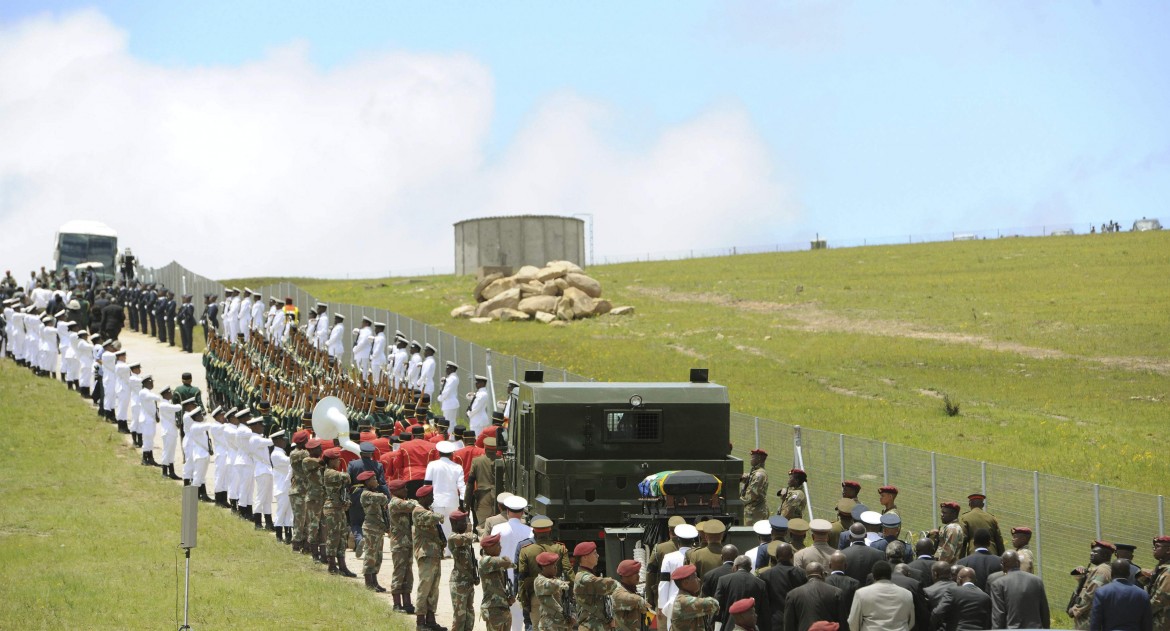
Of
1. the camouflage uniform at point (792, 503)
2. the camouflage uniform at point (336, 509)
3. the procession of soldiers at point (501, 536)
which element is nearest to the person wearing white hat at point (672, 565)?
the procession of soldiers at point (501, 536)

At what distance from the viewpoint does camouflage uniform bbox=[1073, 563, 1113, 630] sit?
13094 mm

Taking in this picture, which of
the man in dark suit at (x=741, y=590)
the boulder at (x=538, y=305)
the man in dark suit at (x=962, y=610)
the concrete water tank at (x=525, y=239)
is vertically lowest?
the man in dark suit at (x=962, y=610)

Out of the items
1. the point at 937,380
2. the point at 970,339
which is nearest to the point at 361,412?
the point at 937,380

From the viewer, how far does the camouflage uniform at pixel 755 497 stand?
19125mm

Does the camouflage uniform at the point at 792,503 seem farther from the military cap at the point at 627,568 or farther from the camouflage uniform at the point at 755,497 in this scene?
the military cap at the point at 627,568

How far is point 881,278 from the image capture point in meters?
70.6

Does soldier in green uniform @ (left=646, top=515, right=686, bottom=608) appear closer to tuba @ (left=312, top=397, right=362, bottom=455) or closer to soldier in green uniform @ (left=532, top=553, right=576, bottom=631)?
soldier in green uniform @ (left=532, top=553, right=576, bottom=631)

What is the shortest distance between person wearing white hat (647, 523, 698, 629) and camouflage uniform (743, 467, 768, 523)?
5.51m

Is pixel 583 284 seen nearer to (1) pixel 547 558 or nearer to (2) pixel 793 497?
(2) pixel 793 497

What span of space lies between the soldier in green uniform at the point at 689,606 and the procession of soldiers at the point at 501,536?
0.02 metres

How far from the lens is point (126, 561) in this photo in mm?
18734

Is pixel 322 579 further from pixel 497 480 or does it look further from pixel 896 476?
pixel 896 476

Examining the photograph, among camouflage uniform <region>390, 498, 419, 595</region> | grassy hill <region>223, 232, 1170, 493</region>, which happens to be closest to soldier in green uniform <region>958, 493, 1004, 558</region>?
camouflage uniform <region>390, 498, 419, 595</region>

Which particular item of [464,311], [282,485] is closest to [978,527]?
[282,485]
